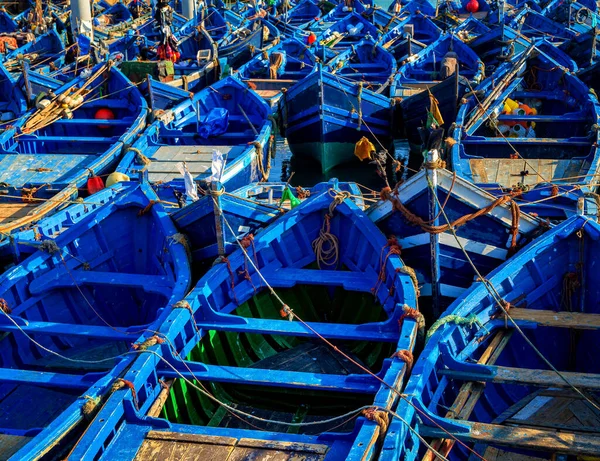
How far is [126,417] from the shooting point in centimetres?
773

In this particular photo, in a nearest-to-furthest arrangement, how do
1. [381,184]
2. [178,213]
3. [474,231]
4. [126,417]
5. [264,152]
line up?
[126,417]
[474,231]
[178,213]
[264,152]
[381,184]

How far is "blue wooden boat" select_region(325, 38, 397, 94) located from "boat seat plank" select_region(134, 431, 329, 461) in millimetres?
15004

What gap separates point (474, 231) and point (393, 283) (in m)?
1.38

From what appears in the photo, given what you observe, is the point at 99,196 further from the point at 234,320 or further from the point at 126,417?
the point at 126,417

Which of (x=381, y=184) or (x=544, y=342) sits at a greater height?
(x=544, y=342)

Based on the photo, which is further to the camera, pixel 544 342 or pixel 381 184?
pixel 381 184

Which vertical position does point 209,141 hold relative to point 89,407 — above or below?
below

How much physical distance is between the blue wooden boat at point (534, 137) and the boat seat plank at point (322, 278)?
2881mm

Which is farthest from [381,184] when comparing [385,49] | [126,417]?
[126,417]

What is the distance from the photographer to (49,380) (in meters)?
8.66

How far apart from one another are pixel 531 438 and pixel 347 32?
24357 millimetres

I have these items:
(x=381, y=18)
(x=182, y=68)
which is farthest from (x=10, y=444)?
(x=381, y=18)

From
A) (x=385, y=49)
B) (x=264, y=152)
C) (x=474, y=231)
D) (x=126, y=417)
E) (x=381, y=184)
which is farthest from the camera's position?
(x=385, y=49)

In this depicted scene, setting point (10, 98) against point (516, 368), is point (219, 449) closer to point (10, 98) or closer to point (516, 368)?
point (516, 368)
